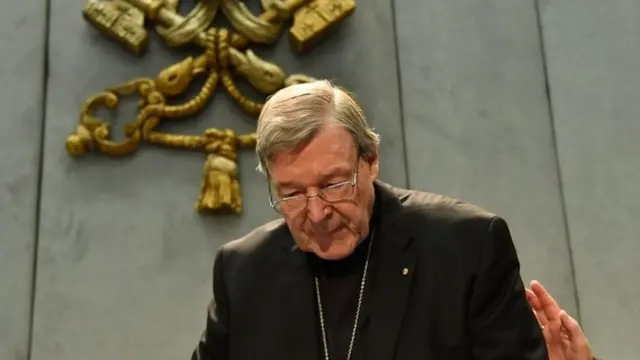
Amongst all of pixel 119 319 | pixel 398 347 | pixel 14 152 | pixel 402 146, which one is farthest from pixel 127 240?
pixel 398 347

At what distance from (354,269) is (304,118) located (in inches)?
10.8

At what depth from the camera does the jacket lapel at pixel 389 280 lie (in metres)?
1.18

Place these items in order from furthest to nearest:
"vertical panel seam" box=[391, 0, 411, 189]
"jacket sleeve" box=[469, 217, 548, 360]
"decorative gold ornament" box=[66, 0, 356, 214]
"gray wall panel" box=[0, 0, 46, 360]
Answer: "vertical panel seam" box=[391, 0, 411, 189] → "decorative gold ornament" box=[66, 0, 356, 214] → "gray wall panel" box=[0, 0, 46, 360] → "jacket sleeve" box=[469, 217, 548, 360]

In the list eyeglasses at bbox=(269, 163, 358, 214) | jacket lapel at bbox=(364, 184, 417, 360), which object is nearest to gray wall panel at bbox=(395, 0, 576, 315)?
jacket lapel at bbox=(364, 184, 417, 360)

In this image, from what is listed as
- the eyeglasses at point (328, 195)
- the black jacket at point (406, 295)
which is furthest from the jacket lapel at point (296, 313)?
the eyeglasses at point (328, 195)

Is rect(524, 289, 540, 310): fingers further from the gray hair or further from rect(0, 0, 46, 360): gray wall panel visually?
rect(0, 0, 46, 360): gray wall panel

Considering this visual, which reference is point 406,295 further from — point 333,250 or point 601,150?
point 601,150

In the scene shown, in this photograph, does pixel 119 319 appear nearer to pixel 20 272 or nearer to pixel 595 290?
pixel 20 272

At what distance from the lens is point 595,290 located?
1949 millimetres

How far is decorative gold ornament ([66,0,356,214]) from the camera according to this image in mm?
1908

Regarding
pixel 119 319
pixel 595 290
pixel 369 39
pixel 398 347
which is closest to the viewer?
pixel 398 347

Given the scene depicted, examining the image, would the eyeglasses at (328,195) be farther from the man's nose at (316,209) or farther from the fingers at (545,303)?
the fingers at (545,303)

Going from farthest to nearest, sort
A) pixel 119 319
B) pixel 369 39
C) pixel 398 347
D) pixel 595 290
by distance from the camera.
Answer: pixel 369 39 < pixel 595 290 < pixel 119 319 < pixel 398 347

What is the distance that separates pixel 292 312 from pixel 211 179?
2.30 ft
